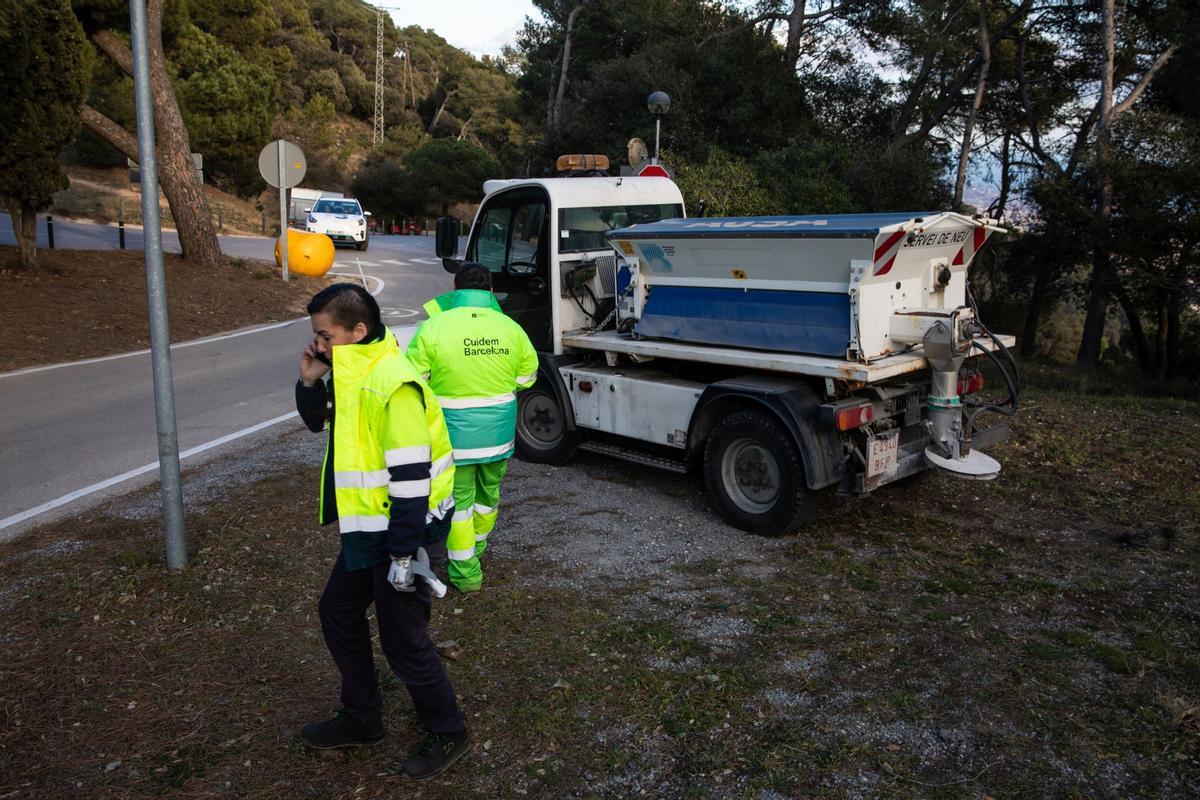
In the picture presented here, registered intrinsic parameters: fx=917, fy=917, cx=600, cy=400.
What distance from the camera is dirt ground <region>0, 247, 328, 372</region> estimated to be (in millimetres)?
13227

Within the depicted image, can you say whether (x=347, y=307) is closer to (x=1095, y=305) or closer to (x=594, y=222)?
(x=594, y=222)

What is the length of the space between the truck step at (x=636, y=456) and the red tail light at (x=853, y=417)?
1349 mm

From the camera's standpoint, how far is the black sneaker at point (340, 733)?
3.48 m

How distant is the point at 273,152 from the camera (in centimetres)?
1664

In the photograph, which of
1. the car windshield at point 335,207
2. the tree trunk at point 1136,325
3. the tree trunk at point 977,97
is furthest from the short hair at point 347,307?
the car windshield at point 335,207

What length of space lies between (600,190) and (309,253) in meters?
14.4

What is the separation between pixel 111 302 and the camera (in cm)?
1546

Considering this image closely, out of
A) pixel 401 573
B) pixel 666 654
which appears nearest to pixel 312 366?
pixel 401 573

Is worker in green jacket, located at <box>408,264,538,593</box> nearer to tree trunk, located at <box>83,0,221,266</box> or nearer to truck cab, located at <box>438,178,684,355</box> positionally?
truck cab, located at <box>438,178,684,355</box>

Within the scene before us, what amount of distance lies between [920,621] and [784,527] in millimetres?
1349

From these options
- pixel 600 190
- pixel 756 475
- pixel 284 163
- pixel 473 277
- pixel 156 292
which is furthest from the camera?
pixel 284 163

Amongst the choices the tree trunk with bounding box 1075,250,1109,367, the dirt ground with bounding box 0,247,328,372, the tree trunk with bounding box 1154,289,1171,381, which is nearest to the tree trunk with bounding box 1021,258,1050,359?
the tree trunk with bounding box 1075,250,1109,367

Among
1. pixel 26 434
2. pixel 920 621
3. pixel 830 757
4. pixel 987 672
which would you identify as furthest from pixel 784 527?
pixel 26 434

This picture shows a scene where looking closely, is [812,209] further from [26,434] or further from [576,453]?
[26,434]
